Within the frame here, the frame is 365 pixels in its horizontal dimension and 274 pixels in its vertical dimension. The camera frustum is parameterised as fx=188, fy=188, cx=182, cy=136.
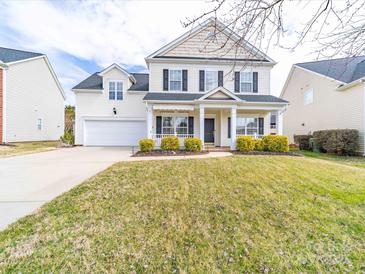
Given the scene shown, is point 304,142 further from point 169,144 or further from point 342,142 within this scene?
point 169,144

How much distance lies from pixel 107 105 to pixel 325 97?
18209mm

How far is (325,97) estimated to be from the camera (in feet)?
50.4

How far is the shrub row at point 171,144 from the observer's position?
11500 millimetres

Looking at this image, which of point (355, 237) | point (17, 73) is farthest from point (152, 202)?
point (17, 73)

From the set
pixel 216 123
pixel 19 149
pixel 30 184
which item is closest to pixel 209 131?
pixel 216 123

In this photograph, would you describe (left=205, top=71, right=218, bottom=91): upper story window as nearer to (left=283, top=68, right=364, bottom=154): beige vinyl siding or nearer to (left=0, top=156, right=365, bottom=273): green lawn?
(left=283, top=68, right=364, bottom=154): beige vinyl siding

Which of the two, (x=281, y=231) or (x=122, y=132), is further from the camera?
(x=122, y=132)

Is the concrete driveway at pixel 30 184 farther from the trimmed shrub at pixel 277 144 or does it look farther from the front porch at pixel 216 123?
the trimmed shrub at pixel 277 144

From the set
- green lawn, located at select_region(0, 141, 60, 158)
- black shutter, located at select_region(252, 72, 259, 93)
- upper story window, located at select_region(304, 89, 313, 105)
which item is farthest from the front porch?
green lawn, located at select_region(0, 141, 60, 158)

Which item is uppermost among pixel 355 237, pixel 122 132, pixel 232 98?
pixel 232 98

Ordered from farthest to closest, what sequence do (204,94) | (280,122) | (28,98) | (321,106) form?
1. (28,98)
2. (321,106)
3. (280,122)
4. (204,94)

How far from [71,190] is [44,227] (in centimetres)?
169

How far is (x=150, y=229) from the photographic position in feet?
10.6

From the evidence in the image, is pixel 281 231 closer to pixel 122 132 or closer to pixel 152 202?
pixel 152 202
